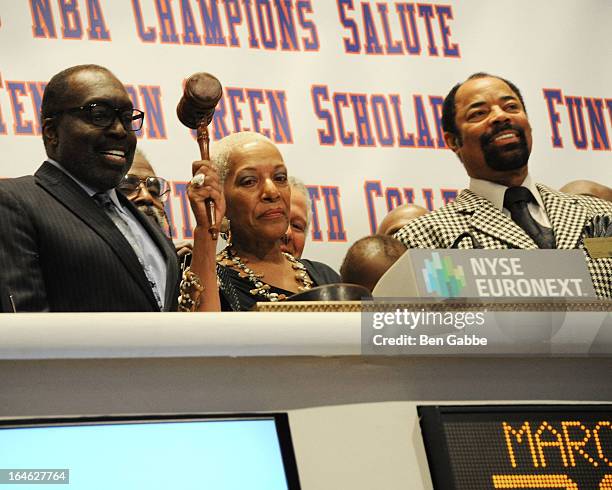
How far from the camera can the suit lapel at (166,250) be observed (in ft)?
5.54

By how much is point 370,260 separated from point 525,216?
24.0 inches

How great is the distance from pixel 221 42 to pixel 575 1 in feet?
4.15

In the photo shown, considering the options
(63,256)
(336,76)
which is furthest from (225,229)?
(336,76)

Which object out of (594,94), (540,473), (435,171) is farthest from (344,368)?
(594,94)

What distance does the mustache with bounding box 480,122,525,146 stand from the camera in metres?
2.22

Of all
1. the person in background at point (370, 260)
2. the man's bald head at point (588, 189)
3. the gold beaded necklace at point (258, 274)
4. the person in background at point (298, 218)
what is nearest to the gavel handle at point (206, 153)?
the person in background at point (370, 260)

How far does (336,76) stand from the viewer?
314 cm

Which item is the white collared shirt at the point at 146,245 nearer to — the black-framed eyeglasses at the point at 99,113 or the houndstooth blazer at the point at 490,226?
the black-framed eyeglasses at the point at 99,113

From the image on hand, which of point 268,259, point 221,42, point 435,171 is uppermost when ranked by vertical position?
point 221,42

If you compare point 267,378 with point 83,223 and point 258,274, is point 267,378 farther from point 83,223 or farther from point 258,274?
point 258,274

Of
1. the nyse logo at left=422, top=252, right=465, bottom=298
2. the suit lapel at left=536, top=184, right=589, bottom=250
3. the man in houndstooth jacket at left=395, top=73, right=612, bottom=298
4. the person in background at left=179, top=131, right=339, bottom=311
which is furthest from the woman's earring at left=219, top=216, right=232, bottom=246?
the nyse logo at left=422, top=252, right=465, bottom=298

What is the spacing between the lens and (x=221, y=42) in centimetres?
307

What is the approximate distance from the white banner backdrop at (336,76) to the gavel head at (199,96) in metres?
1.26

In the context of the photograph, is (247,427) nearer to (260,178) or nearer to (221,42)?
(260,178)
